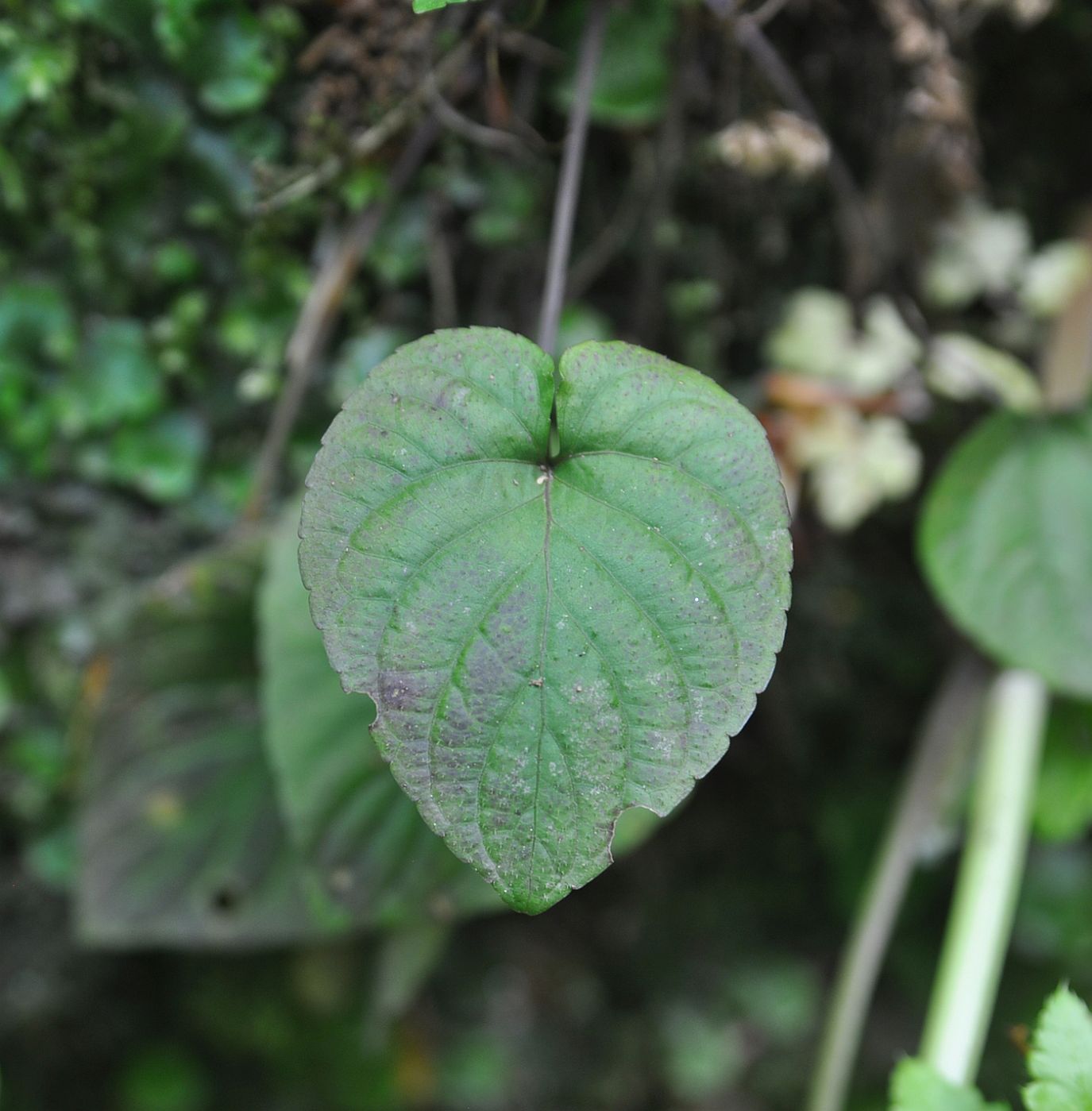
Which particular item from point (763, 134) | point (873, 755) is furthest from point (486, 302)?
point (873, 755)

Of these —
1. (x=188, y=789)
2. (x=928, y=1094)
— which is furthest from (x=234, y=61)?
(x=928, y=1094)

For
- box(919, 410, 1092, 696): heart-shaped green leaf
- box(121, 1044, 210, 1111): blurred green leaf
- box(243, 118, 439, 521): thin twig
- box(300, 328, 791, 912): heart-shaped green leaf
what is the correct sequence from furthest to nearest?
box(121, 1044, 210, 1111): blurred green leaf, box(243, 118, 439, 521): thin twig, box(919, 410, 1092, 696): heart-shaped green leaf, box(300, 328, 791, 912): heart-shaped green leaf

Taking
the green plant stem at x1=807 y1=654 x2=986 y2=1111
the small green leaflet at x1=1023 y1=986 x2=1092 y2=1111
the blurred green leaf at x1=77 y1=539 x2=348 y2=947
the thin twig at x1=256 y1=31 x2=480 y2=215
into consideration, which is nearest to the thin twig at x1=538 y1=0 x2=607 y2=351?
the thin twig at x1=256 y1=31 x2=480 y2=215

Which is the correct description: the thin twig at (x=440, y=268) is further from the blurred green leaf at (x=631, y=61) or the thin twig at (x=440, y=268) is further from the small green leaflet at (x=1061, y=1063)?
the small green leaflet at (x=1061, y=1063)

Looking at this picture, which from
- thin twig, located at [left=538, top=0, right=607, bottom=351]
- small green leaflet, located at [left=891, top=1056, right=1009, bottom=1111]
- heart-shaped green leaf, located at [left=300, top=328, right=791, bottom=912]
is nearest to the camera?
heart-shaped green leaf, located at [left=300, top=328, right=791, bottom=912]

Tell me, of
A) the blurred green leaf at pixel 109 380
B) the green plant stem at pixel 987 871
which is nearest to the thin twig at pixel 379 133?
the blurred green leaf at pixel 109 380

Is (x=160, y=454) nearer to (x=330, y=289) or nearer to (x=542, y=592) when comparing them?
(x=330, y=289)

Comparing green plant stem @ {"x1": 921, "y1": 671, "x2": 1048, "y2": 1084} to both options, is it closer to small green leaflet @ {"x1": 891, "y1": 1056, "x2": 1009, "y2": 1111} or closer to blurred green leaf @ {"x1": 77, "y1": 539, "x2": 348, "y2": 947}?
small green leaflet @ {"x1": 891, "y1": 1056, "x2": 1009, "y2": 1111}
